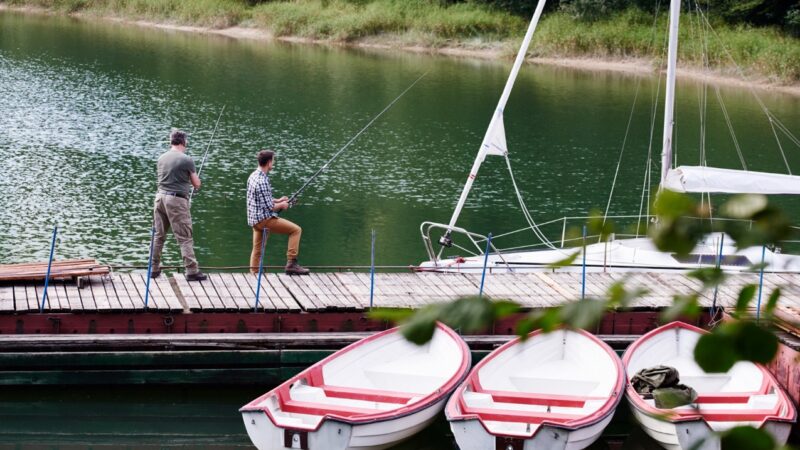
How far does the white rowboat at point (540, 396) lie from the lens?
12.7 m

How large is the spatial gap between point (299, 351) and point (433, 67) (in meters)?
45.2

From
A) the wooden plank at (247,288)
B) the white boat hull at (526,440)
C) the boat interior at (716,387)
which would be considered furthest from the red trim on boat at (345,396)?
the boat interior at (716,387)

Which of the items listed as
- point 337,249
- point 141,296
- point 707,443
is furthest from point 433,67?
point 707,443

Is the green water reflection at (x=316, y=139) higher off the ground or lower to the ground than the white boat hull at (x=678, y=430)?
lower

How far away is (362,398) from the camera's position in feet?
44.6

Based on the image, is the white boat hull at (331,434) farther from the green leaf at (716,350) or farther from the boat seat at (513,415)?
the green leaf at (716,350)

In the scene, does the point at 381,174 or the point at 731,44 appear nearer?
the point at 381,174

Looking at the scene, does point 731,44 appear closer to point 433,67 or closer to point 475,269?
point 433,67

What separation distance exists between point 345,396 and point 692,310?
1117 centimetres

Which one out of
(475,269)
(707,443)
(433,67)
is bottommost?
(433,67)

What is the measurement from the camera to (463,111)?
4519 centimetres

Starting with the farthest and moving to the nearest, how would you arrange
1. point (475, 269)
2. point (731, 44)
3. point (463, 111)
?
point (731, 44), point (463, 111), point (475, 269)

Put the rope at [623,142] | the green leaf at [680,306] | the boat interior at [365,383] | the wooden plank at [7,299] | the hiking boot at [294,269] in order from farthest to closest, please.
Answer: the rope at [623,142] < the hiking boot at [294,269] < the wooden plank at [7,299] < the boat interior at [365,383] < the green leaf at [680,306]

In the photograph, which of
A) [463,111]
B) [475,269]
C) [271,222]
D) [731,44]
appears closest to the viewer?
[271,222]
